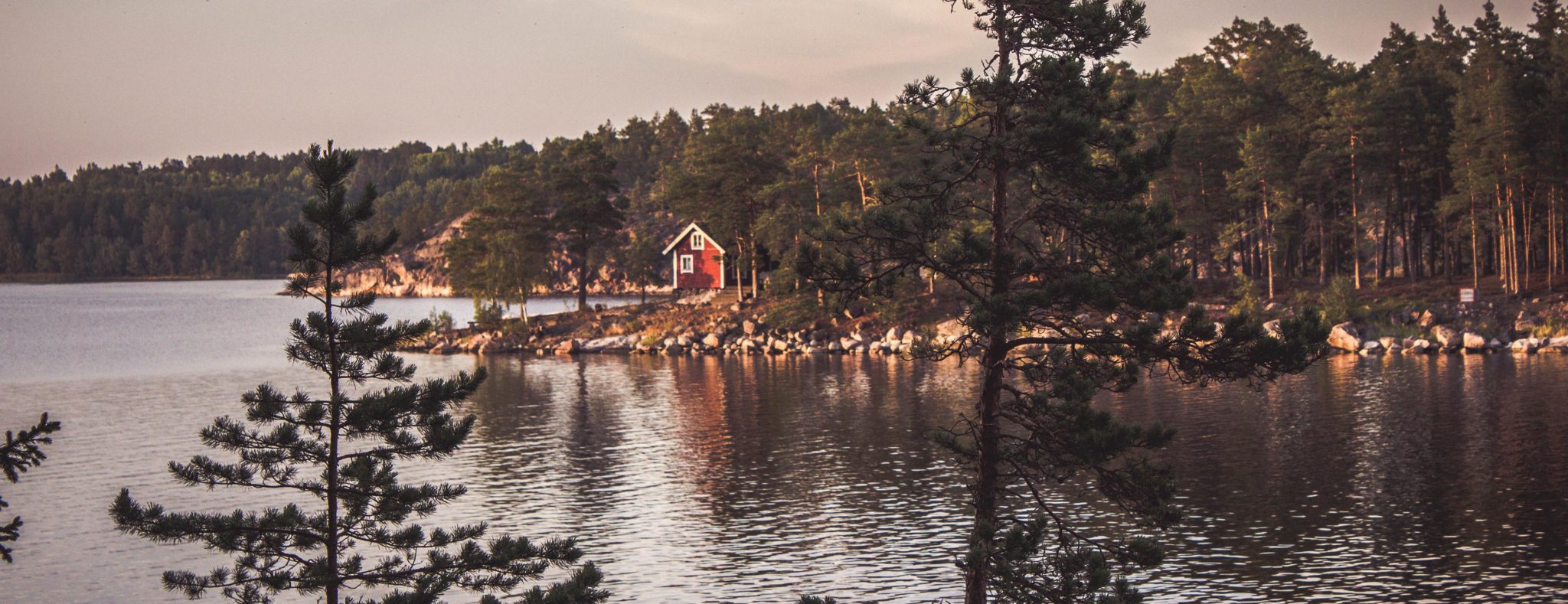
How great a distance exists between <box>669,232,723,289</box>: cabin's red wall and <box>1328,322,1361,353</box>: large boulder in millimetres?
47735

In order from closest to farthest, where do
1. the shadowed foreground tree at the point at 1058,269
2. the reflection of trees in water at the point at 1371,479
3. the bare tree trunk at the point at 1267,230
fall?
the shadowed foreground tree at the point at 1058,269, the reflection of trees in water at the point at 1371,479, the bare tree trunk at the point at 1267,230

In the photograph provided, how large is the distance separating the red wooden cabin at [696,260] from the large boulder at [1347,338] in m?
46.9

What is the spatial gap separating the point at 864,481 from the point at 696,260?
64824 millimetres

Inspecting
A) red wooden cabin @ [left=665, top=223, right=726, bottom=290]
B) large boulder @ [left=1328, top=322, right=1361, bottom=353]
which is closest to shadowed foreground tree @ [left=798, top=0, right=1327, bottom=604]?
large boulder @ [left=1328, top=322, right=1361, bottom=353]

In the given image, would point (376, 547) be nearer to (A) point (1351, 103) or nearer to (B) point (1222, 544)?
(B) point (1222, 544)

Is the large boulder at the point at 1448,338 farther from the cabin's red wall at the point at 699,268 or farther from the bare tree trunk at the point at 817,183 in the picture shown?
the cabin's red wall at the point at 699,268

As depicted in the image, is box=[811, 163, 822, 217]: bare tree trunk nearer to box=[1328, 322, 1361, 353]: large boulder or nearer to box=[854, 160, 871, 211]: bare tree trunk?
box=[854, 160, 871, 211]: bare tree trunk

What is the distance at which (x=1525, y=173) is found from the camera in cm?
6662

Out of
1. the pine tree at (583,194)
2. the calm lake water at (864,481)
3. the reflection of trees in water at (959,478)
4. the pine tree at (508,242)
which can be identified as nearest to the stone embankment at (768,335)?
the pine tree at (508,242)

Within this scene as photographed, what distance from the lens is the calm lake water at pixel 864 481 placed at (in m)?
27.7

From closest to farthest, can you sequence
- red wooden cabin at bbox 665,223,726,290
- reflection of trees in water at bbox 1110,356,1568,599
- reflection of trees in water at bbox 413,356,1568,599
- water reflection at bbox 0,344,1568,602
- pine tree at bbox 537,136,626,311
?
reflection of trees in water at bbox 1110,356,1568,599
water reflection at bbox 0,344,1568,602
reflection of trees in water at bbox 413,356,1568,599
pine tree at bbox 537,136,626,311
red wooden cabin at bbox 665,223,726,290

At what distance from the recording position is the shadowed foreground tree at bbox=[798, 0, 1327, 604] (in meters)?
18.2

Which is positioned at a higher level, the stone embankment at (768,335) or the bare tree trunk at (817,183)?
the bare tree trunk at (817,183)

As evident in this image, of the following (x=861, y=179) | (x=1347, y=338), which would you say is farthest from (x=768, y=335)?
(x=1347, y=338)
